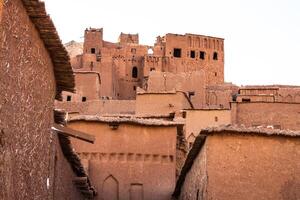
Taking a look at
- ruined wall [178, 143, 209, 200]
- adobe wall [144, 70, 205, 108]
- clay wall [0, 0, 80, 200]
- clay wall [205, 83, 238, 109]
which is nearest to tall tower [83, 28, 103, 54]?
adobe wall [144, 70, 205, 108]

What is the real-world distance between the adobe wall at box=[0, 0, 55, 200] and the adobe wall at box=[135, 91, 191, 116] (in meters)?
19.3

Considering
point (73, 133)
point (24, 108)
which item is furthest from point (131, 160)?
point (24, 108)

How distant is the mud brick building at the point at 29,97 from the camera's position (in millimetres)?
8539

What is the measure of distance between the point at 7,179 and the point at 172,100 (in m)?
23.8

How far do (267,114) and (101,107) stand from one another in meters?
10.2

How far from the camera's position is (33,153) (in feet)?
35.5

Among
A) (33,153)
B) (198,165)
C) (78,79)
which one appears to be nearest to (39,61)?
(33,153)

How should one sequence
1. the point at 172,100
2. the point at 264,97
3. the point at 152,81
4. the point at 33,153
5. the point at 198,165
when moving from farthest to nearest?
the point at 152,81
the point at 264,97
the point at 172,100
the point at 198,165
the point at 33,153

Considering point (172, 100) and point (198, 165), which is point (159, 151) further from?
point (172, 100)

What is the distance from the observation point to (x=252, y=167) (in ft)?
43.8

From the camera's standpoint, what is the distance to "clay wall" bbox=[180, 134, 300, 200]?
43.1ft

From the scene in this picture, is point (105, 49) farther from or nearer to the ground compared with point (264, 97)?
farther from the ground

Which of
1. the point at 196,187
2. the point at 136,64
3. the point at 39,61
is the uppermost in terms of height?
the point at 136,64

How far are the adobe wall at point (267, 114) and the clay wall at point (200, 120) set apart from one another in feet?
4.06
